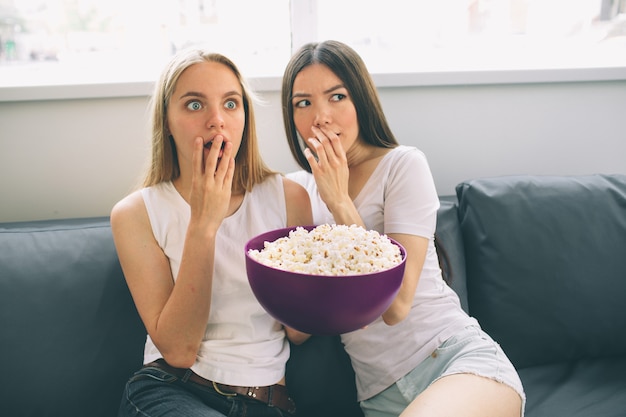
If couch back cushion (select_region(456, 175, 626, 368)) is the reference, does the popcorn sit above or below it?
above

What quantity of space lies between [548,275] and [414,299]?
20.8 inches

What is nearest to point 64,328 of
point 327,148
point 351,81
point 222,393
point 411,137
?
point 222,393

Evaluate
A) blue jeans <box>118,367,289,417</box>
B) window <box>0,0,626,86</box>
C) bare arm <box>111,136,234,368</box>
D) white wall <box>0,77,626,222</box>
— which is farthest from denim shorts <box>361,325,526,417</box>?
window <box>0,0,626,86</box>

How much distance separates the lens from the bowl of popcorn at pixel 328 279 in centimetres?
84

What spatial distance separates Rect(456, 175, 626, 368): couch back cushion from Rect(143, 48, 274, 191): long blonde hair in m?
0.75

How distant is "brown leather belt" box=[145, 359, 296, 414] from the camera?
120 cm

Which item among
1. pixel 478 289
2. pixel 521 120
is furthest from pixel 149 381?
pixel 521 120

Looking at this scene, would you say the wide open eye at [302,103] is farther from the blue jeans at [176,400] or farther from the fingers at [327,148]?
the blue jeans at [176,400]

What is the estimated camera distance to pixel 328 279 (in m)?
0.83

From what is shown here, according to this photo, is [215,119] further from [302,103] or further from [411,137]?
[411,137]

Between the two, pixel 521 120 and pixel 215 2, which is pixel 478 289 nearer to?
pixel 521 120

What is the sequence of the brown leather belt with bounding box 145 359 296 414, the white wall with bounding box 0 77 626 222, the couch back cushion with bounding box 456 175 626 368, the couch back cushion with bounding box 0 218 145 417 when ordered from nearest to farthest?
the brown leather belt with bounding box 145 359 296 414, the couch back cushion with bounding box 0 218 145 417, the couch back cushion with bounding box 456 175 626 368, the white wall with bounding box 0 77 626 222

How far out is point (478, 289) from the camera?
1.61 meters

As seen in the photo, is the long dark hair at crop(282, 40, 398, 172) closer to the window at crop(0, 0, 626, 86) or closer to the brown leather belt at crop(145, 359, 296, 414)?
the window at crop(0, 0, 626, 86)
